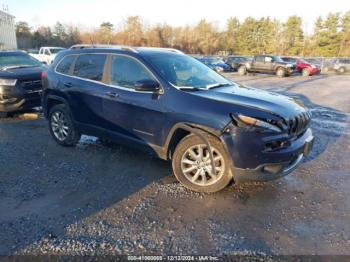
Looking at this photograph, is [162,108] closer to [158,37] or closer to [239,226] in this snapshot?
[239,226]

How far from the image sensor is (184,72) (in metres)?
4.63

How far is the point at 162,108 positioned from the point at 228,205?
1.50m

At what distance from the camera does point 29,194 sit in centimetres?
391

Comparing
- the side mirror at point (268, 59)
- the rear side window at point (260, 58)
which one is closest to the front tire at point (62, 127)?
the side mirror at point (268, 59)

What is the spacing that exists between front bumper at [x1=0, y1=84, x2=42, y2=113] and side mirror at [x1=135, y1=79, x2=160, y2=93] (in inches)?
186

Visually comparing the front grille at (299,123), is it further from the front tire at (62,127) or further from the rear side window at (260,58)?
the rear side window at (260,58)

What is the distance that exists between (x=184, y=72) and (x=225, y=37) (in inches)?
2563

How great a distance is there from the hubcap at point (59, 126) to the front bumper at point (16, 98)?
2.32 metres

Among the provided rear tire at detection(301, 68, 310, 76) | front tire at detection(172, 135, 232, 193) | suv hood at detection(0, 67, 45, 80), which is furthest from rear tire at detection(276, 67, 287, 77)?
front tire at detection(172, 135, 232, 193)

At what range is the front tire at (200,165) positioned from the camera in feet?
12.4

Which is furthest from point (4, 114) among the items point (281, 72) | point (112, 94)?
point (281, 72)

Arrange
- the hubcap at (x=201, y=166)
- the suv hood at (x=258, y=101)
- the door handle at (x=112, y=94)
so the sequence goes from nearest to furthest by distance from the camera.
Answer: the suv hood at (x=258, y=101) → the hubcap at (x=201, y=166) → the door handle at (x=112, y=94)

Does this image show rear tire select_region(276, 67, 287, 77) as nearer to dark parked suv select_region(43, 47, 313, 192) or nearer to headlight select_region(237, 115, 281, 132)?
dark parked suv select_region(43, 47, 313, 192)

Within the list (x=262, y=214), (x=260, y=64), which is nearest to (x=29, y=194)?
(x=262, y=214)
